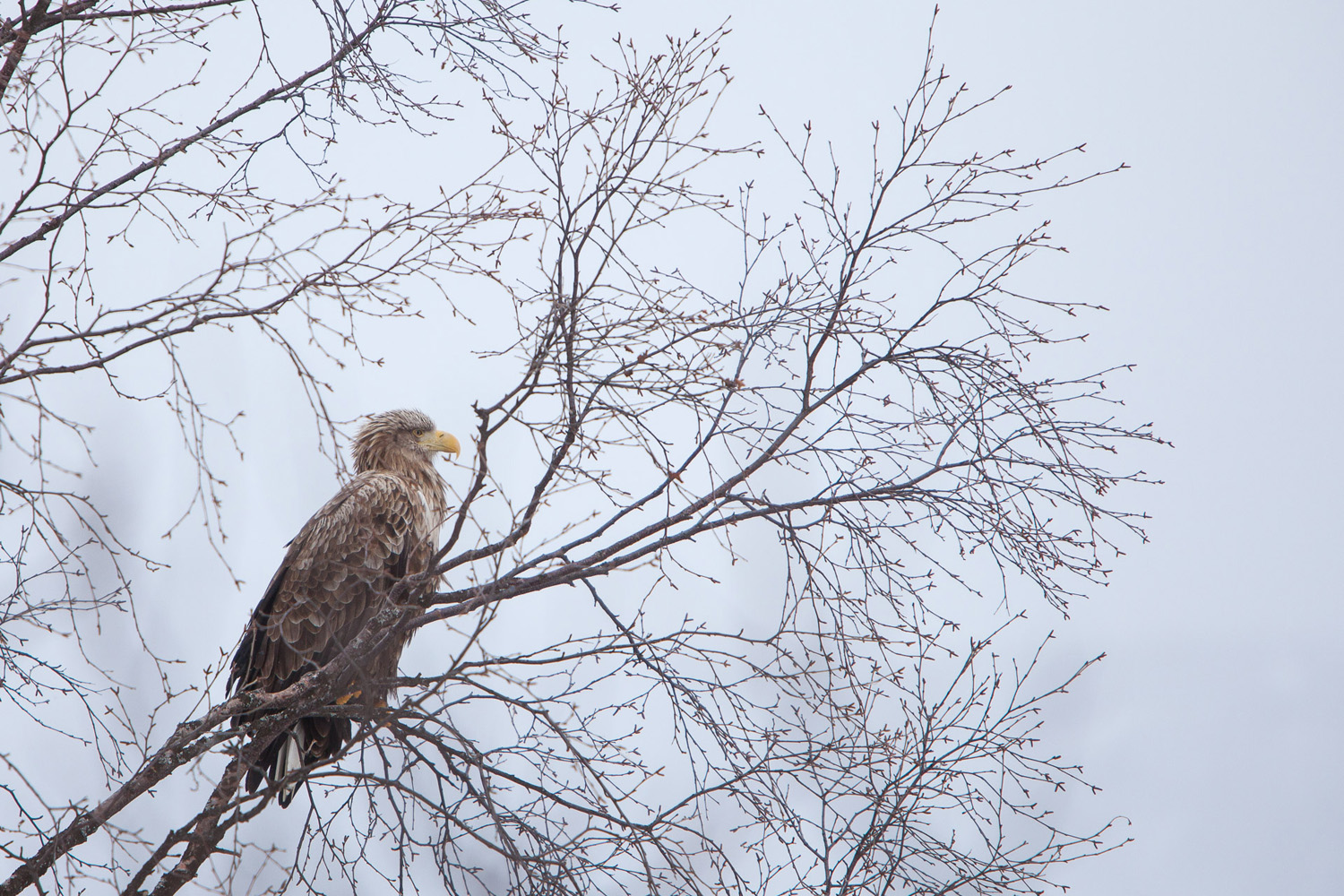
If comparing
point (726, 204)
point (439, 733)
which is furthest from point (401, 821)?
point (726, 204)

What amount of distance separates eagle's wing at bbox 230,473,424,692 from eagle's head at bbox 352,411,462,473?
0.87 metres

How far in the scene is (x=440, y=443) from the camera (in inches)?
255

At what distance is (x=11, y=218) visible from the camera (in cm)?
374

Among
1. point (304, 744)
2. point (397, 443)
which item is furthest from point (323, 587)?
point (397, 443)

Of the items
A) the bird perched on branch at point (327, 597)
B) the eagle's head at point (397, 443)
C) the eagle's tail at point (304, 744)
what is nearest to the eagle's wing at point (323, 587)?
the bird perched on branch at point (327, 597)

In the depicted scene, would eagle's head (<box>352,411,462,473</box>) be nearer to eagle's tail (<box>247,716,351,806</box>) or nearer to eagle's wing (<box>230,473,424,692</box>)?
eagle's wing (<box>230,473,424,692</box>)

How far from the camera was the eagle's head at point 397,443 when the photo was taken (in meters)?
6.42

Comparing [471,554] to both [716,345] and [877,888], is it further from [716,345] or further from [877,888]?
[877,888]

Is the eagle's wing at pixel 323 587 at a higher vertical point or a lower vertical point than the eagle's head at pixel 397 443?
lower

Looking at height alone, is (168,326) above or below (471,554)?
above

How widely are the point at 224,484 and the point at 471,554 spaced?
0.88m

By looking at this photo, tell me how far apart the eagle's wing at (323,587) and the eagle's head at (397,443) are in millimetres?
873

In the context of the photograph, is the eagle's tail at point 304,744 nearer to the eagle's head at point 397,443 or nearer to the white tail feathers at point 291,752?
the white tail feathers at point 291,752

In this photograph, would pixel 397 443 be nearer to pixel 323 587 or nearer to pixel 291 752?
pixel 323 587
